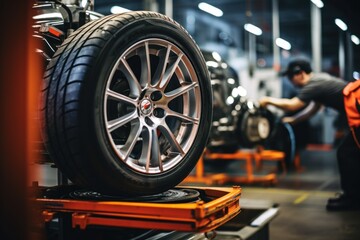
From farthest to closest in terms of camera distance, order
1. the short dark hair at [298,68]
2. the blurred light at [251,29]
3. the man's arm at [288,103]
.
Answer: the blurred light at [251,29] → the short dark hair at [298,68] → the man's arm at [288,103]

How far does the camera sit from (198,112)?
2484 millimetres

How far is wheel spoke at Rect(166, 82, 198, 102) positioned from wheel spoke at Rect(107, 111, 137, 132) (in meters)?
0.22

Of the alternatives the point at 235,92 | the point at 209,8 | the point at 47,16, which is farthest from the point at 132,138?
the point at 209,8

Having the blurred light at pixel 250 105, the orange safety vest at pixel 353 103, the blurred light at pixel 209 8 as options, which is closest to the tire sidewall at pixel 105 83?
the orange safety vest at pixel 353 103

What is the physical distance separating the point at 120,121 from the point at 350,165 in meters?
3.34

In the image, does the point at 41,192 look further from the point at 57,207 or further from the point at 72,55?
the point at 72,55

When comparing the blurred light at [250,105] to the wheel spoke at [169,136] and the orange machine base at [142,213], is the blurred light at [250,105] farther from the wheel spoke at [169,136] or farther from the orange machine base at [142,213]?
the orange machine base at [142,213]

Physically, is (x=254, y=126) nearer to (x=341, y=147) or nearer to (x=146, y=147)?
(x=341, y=147)

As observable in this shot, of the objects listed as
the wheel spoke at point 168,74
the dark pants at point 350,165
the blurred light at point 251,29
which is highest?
the blurred light at point 251,29

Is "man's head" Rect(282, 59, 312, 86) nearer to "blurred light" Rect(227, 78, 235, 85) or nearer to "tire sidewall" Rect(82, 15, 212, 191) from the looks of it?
"blurred light" Rect(227, 78, 235, 85)

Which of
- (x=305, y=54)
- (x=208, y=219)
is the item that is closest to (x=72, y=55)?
(x=208, y=219)

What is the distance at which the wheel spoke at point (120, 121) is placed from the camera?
6.84 feet

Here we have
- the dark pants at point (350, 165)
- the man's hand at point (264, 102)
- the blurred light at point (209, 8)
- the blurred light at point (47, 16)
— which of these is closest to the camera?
the blurred light at point (47, 16)

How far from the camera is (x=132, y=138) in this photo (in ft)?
7.22
